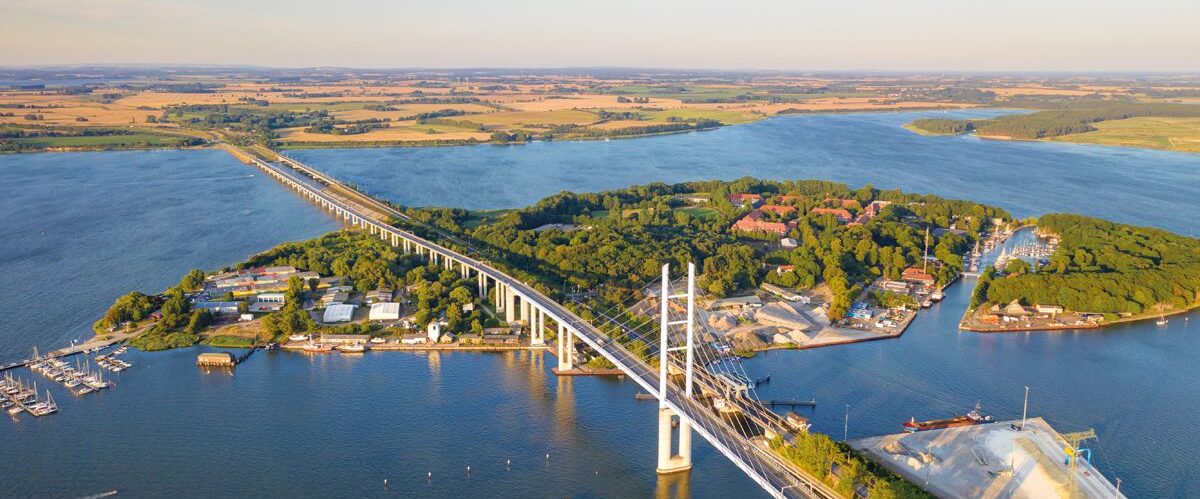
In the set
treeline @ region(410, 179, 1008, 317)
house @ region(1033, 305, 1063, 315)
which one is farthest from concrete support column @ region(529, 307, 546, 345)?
house @ region(1033, 305, 1063, 315)

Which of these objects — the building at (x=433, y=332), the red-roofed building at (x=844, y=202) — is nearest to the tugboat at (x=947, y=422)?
the building at (x=433, y=332)

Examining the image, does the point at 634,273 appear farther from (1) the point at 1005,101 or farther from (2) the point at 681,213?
(1) the point at 1005,101

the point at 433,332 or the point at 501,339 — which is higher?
the point at 433,332

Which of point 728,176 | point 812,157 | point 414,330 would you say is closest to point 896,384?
point 414,330

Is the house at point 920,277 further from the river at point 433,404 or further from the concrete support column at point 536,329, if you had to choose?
the concrete support column at point 536,329

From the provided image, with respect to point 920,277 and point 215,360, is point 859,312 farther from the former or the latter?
point 215,360

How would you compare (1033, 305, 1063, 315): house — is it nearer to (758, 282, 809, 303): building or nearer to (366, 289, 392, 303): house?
(758, 282, 809, 303): building

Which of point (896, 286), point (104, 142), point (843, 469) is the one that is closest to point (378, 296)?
point (843, 469)
